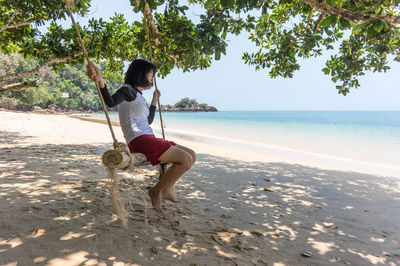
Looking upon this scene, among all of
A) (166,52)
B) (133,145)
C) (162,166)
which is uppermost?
(166,52)

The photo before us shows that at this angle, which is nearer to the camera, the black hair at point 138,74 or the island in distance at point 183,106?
the black hair at point 138,74

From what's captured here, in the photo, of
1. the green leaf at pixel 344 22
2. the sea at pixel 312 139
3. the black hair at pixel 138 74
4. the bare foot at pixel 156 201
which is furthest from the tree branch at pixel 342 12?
the sea at pixel 312 139

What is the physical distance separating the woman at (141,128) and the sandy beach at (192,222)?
532mm

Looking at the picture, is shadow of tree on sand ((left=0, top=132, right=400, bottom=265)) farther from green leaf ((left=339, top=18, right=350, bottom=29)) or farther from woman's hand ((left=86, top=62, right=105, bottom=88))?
green leaf ((left=339, top=18, right=350, bottom=29))

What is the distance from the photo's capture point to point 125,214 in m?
2.22

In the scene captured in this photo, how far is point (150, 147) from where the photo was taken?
2393 millimetres

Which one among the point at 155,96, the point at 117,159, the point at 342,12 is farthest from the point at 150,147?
the point at 342,12

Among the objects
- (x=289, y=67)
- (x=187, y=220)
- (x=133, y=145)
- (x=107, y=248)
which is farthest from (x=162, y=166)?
(x=289, y=67)

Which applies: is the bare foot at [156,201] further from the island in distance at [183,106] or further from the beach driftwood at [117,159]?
the island in distance at [183,106]

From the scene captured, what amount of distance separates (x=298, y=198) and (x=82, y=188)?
3.37m

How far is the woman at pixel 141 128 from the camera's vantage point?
2365mm

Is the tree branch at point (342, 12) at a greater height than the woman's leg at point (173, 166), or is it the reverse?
the tree branch at point (342, 12)

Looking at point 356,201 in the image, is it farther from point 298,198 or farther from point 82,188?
point 82,188

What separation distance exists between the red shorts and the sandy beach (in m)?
0.60
